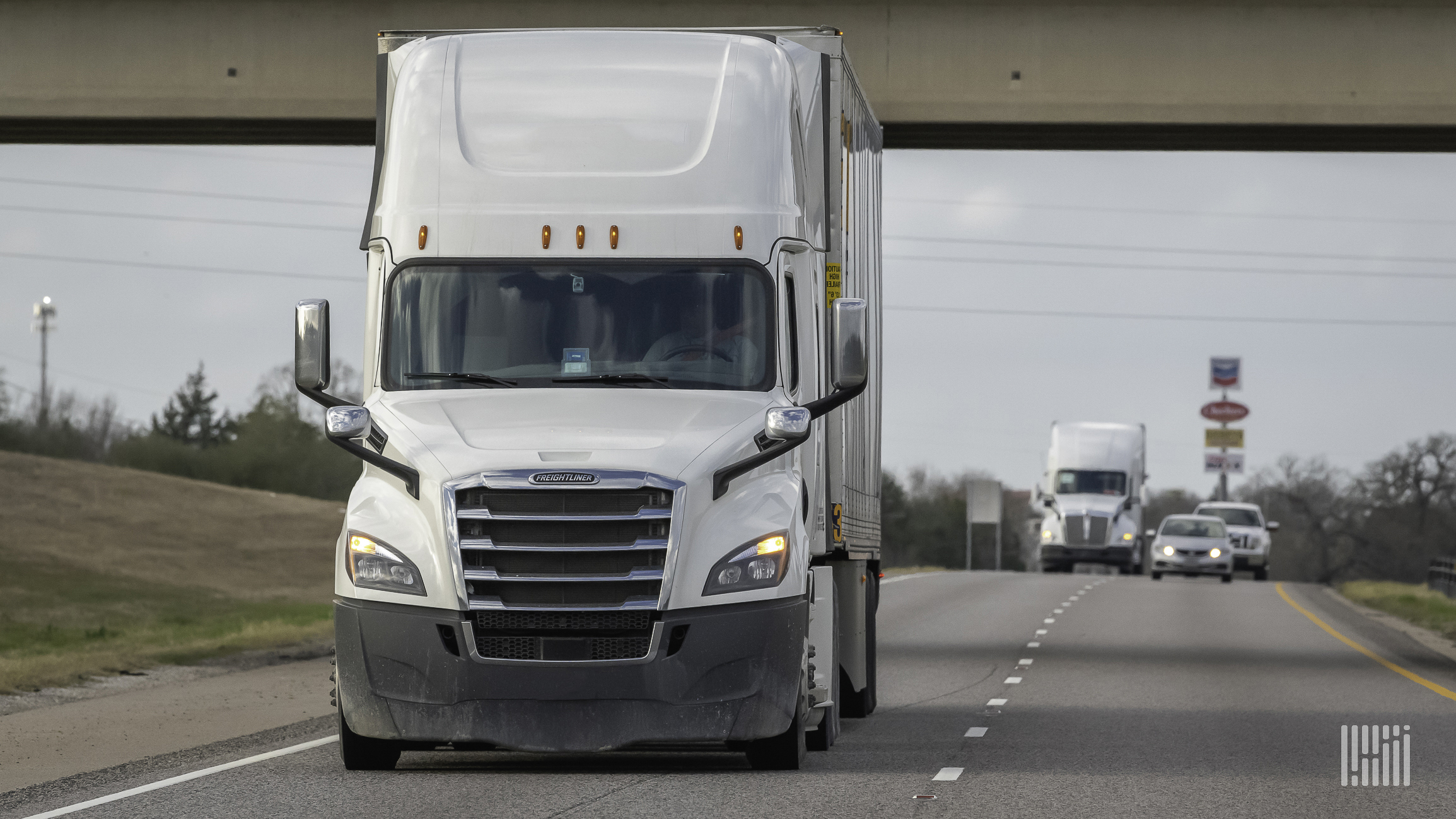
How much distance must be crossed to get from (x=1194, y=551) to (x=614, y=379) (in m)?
39.2

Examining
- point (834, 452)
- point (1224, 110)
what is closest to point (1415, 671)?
point (1224, 110)

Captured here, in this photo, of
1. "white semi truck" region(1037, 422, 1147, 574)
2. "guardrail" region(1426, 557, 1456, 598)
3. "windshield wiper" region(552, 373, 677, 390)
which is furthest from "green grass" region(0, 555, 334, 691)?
"guardrail" region(1426, 557, 1456, 598)

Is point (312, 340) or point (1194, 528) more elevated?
point (312, 340)

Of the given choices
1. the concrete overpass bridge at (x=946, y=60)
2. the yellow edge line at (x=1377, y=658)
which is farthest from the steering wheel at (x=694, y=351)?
the concrete overpass bridge at (x=946, y=60)

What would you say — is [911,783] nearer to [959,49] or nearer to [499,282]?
[499,282]

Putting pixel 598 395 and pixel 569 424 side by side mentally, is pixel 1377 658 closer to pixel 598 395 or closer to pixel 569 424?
pixel 598 395

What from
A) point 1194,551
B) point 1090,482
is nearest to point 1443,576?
point 1194,551

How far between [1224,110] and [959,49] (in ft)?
9.49

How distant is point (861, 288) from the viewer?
14516 millimetres

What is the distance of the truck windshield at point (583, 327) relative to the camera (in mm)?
11352

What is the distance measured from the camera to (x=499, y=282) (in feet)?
37.6

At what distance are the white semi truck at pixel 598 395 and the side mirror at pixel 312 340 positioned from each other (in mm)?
15

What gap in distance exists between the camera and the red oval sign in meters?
101

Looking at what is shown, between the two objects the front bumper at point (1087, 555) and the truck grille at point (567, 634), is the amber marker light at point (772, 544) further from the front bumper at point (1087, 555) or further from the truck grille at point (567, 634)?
the front bumper at point (1087, 555)
